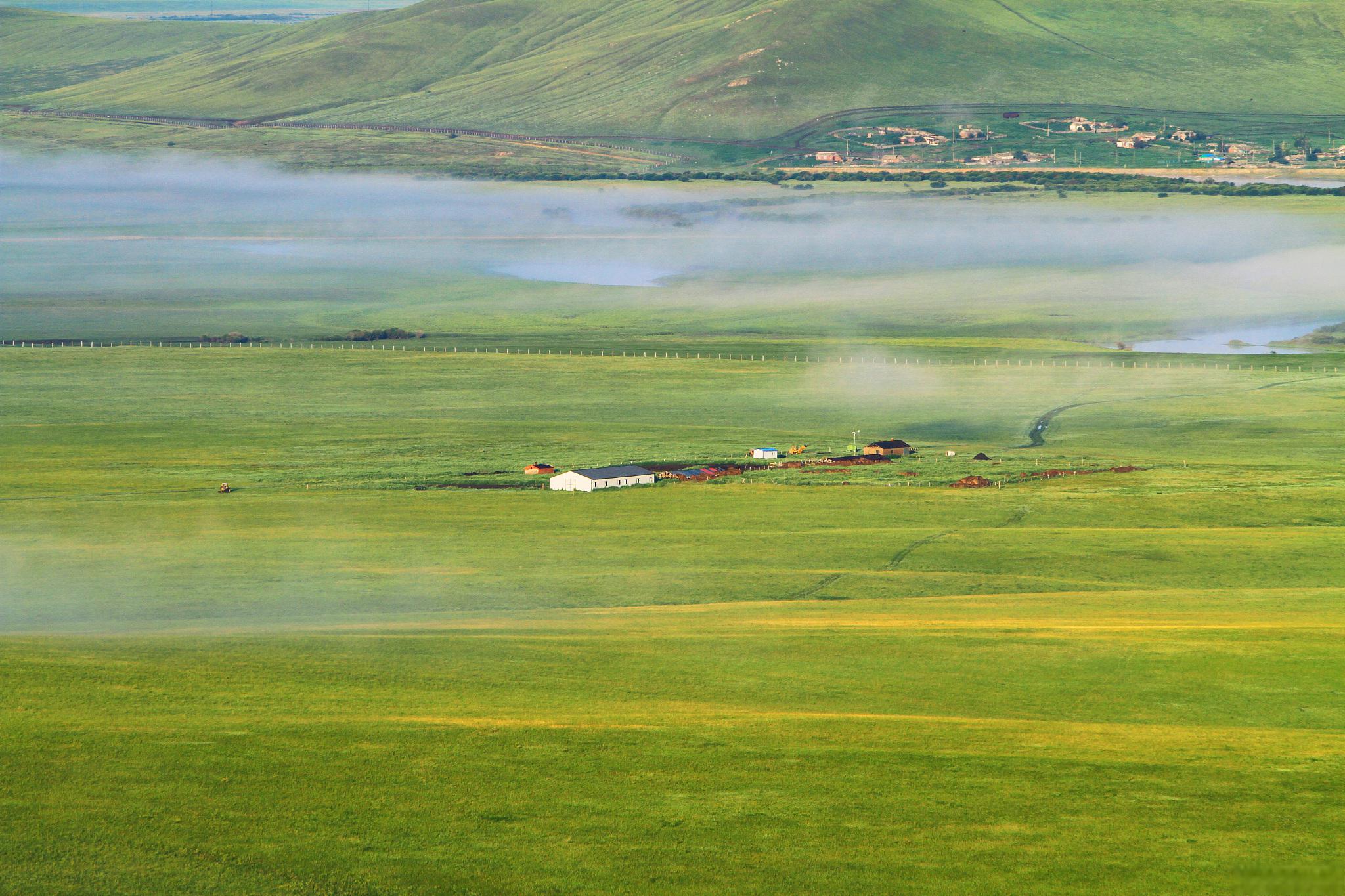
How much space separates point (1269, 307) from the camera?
→ 189 metres

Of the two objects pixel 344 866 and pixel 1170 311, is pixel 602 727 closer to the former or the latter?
pixel 344 866

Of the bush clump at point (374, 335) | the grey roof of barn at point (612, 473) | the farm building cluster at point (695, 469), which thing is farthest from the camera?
the bush clump at point (374, 335)

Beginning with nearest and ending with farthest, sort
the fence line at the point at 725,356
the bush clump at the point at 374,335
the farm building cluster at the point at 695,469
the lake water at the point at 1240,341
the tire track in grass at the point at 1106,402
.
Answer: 1. the farm building cluster at the point at 695,469
2. the tire track in grass at the point at 1106,402
3. the fence line at the point at 725,356
4. the lake water at the point at 1240,341
5. the bush clump at the point at 374,335

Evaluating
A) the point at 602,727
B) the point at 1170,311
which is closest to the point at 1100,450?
the point at 602,727

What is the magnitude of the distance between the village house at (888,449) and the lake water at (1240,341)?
66.2m

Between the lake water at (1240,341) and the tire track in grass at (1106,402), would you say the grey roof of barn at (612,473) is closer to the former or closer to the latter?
the tire track in grass at (1106,402)

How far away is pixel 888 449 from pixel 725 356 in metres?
59.2

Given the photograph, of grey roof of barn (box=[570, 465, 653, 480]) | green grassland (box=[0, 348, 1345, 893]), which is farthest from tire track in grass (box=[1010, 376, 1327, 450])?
grey roof of barn (box=[570, 465, 653, 480])

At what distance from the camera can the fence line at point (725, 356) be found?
474 feet

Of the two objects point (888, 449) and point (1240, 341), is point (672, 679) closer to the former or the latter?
point (888, 449)

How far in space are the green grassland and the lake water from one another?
6489 cm

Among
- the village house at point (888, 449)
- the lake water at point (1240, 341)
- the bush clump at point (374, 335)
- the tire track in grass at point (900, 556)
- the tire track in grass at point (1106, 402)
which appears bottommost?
the lake water at point (1240, 341)

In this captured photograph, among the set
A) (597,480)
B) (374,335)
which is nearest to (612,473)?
(597,480)

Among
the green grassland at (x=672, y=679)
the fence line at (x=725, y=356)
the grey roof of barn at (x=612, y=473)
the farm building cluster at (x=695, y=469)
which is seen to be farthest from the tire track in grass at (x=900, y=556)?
the fence line at (x=725, y=356)
